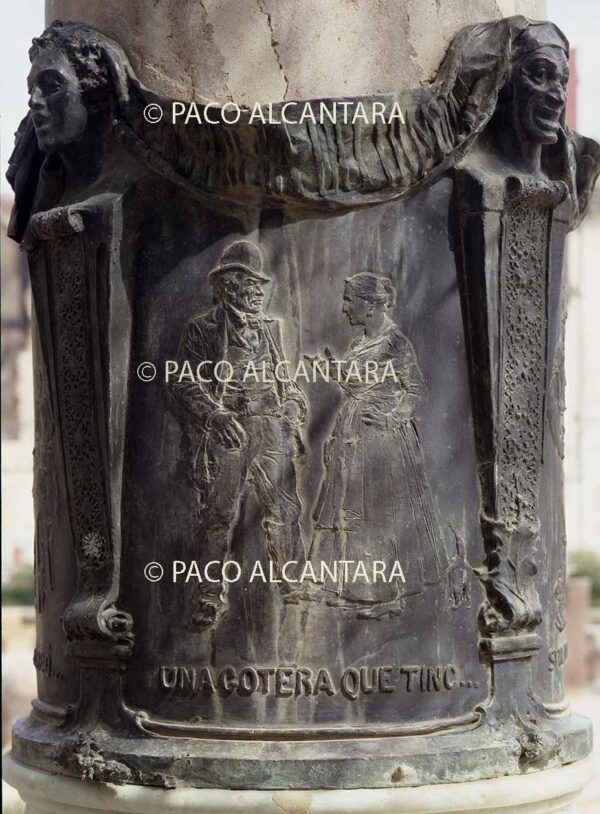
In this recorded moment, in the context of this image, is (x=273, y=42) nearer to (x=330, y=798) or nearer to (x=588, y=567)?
(x=330, y=798)

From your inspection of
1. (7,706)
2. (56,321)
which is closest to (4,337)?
(7,706)

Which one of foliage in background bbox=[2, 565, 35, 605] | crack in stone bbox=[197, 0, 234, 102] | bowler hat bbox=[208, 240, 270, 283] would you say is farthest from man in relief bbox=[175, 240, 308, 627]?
foliage in background bbox=[2, 565, 35, 605]

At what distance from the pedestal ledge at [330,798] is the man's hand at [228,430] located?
130cm

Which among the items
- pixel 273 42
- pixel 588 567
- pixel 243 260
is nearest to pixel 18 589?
pixel 588 567

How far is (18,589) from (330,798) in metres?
20.7

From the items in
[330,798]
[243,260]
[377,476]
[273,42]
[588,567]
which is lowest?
[588,567]

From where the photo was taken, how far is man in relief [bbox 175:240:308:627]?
6.02 m

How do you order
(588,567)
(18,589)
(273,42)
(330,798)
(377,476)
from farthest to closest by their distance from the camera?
(588,567) < (18,589) < (273,42) < (377,476) < (330,798)

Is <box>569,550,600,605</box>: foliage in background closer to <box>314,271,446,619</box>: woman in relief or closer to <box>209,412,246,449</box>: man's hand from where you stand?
<box>314,271,446,619</box>: woman in relief

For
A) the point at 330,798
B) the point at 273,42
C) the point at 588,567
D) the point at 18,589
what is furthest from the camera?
the point at 588,567

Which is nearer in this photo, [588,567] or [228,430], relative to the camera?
[228,430]

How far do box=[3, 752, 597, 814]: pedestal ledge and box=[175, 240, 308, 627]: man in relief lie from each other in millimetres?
679

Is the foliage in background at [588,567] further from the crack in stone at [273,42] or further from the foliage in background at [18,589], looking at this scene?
the crack in stone at [273,42]

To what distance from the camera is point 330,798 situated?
18.9ft
